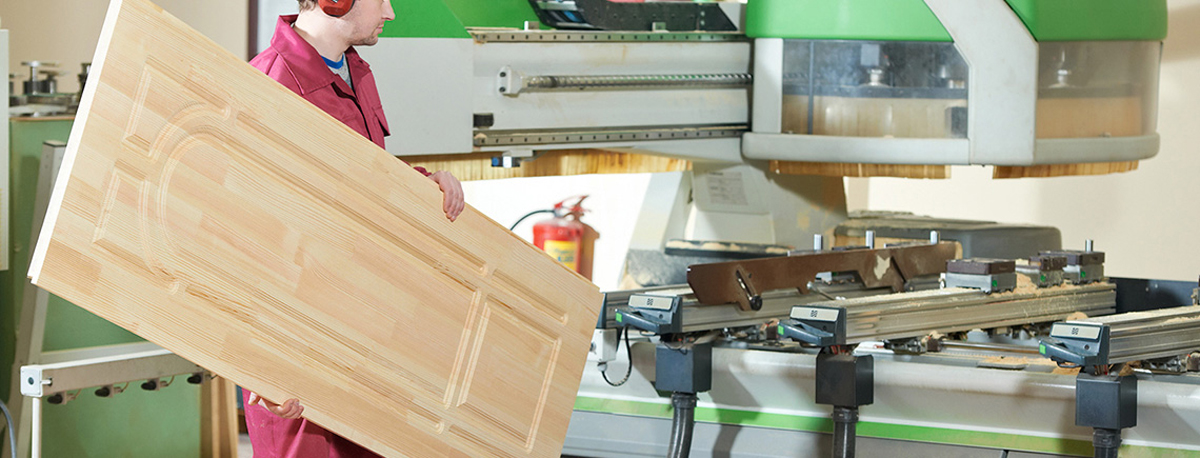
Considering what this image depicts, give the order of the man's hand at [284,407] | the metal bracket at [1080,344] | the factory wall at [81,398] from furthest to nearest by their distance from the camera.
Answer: the factory wall at [81,398] → the metal bracket at [1080,344] → the man's hand at [284,407]

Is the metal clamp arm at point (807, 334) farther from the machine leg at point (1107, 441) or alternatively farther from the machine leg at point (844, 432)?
the machine leg at point (1107, 441)

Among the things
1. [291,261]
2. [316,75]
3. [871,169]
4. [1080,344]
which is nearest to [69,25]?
[871,169]

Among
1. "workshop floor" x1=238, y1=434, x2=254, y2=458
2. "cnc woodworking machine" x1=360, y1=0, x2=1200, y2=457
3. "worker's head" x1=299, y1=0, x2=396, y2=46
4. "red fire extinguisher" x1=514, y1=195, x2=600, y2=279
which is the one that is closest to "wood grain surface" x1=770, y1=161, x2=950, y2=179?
"cnc woodworking machine" x1=360, y1=0, x2=1200, y2=457

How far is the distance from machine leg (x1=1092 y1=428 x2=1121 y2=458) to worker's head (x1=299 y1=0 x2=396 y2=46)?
1.53 meters

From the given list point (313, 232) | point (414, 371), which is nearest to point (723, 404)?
point (414, 371)

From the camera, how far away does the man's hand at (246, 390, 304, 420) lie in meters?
1.73

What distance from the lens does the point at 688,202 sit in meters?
3.76

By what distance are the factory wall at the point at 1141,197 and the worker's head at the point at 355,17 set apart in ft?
16.1

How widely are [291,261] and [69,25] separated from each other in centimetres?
285

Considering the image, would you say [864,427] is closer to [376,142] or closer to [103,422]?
[376,142]

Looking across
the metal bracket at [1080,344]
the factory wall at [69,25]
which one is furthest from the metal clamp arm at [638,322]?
the factory wall at [69,25]

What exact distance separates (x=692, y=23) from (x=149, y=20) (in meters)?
2.14

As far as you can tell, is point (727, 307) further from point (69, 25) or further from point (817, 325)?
point (69, 25)

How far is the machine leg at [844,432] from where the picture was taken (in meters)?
2.64
